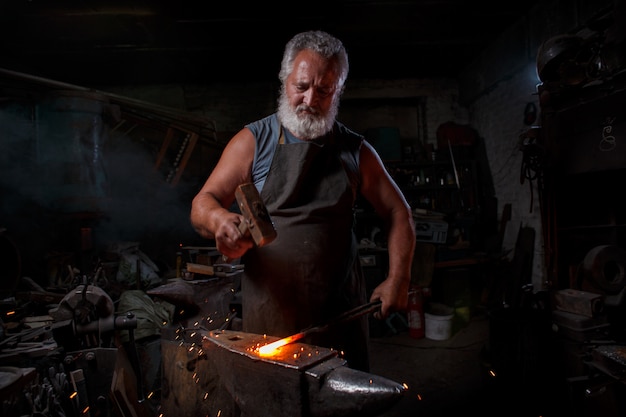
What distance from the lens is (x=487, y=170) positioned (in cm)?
735

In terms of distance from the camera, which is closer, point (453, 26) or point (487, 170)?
point (453, 26)

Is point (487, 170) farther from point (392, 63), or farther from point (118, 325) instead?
point (118, 325)

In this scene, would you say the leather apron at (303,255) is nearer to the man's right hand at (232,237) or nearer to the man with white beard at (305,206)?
the man with white beard at (305,206)

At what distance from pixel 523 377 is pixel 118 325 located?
390 cm

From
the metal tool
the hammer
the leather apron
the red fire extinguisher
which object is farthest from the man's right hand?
the red fire extinguisher

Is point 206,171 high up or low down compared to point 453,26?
down

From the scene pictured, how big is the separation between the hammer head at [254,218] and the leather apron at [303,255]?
33 centimetres

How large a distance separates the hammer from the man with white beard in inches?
7.3

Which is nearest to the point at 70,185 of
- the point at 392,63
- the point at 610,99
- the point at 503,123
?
the point at 392,63

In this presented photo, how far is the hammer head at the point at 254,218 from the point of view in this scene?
144 centimetres

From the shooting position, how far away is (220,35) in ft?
19.4

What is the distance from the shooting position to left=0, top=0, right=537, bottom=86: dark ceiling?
5.15 metres

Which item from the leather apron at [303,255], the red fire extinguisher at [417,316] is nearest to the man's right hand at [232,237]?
the leather apron at [303,255]

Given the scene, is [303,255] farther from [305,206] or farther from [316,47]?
[316,47]
